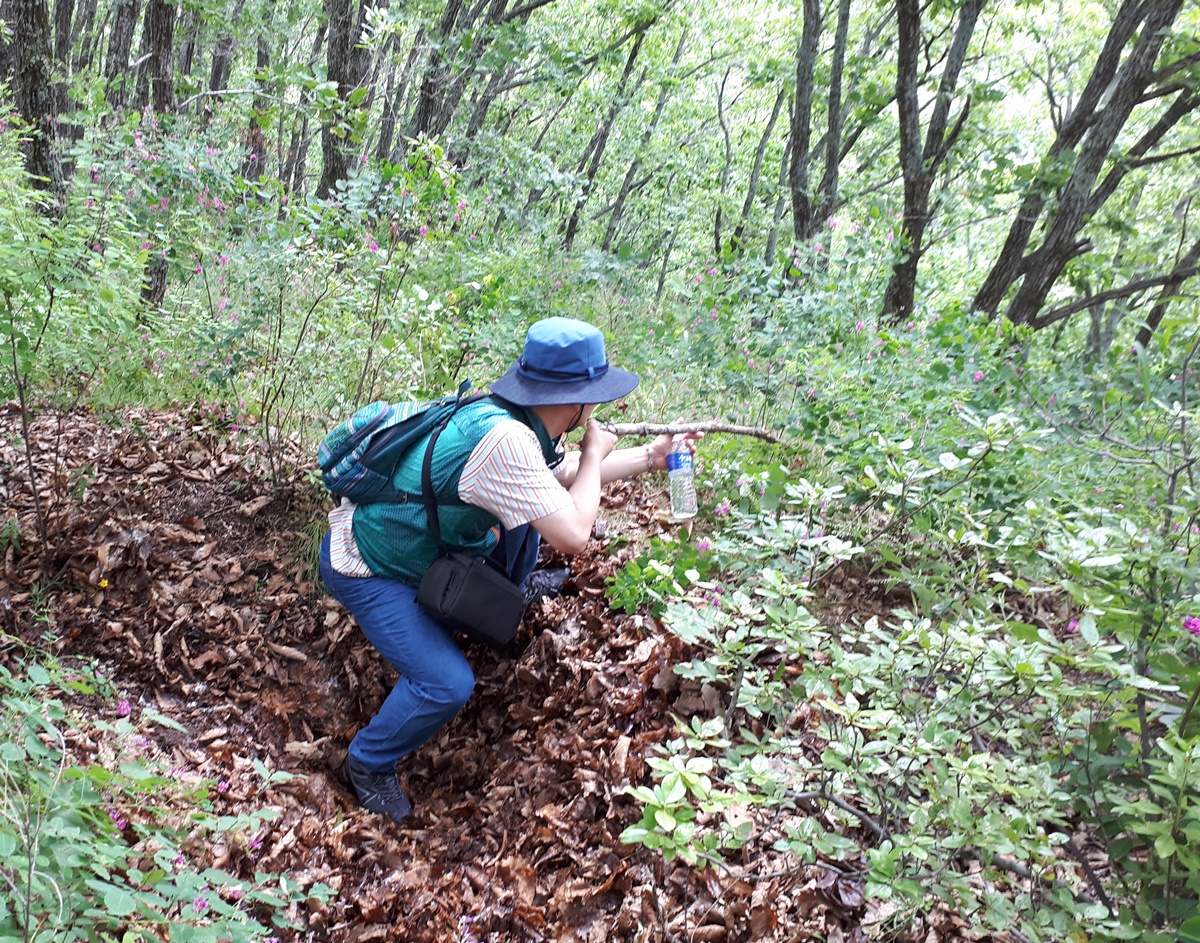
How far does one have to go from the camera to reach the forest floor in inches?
96.8

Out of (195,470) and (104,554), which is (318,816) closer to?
(104,554)

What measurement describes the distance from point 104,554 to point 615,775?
8.67 feet

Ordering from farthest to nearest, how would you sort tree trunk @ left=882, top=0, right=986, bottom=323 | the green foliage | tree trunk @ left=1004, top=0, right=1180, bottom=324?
tree trunk @ left=882, top=0, right=986, bottom=323 < tree trunk @ left=1004, top=0, right=1180, bottom=324 < the green foliage

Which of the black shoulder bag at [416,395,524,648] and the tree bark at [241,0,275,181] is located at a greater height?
the tree bark at [241,0,275,181]

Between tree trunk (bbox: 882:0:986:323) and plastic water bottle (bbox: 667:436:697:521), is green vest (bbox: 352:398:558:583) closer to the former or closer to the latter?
plastic water bottle (bbox: 667:436:697:521)

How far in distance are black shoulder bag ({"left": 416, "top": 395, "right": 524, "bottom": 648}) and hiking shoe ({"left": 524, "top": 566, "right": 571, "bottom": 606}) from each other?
21.7 inches

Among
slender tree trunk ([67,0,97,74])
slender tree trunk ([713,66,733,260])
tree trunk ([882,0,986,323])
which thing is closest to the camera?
tree trunk ([882,0,986,323])

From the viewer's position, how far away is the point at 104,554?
3684 mm

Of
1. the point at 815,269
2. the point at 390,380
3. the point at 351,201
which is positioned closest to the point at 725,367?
the point at 815,269

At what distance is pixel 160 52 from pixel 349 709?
225 inches

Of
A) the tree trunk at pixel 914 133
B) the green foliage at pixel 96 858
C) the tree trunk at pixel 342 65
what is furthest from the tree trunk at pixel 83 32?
the green foliage at pixel 96 858

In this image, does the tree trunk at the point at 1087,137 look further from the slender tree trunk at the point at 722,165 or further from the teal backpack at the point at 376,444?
the slender tree trunk at the point at 722,165

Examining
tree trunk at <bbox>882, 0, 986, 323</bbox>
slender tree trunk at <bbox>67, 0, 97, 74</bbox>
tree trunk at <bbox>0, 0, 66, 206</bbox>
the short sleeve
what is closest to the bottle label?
the short sleeve

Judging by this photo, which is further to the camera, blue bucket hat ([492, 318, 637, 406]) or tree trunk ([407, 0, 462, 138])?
tree trunk ([407, 0, 462, 138])
